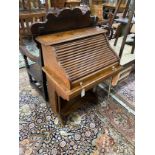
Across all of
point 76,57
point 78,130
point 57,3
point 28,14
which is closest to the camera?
point 76,57

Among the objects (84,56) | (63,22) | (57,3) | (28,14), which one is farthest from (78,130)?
(57,3)

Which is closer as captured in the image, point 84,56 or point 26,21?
point 84,56

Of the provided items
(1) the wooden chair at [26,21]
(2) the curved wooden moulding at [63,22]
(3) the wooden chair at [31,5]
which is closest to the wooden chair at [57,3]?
(3) the wooden chair at [31,5]

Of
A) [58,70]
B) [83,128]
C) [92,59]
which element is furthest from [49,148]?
[92,59]

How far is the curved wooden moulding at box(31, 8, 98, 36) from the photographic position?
4.33 ft

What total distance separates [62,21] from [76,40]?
22cm

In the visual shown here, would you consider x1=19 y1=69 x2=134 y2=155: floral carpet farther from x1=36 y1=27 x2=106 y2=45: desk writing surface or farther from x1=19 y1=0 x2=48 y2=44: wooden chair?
x1=19 y1=0 x2=48 y2=44: wooden chair

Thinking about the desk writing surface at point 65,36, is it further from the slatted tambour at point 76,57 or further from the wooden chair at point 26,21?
the wooden chair at point 26,21

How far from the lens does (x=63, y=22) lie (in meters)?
1.40

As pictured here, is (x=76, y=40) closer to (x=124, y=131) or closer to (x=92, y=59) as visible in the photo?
(x=92, y=59)

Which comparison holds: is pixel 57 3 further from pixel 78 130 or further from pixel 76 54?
pixel 78 130

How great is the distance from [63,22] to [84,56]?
363 mm

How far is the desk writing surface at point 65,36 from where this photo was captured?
4.18ft
